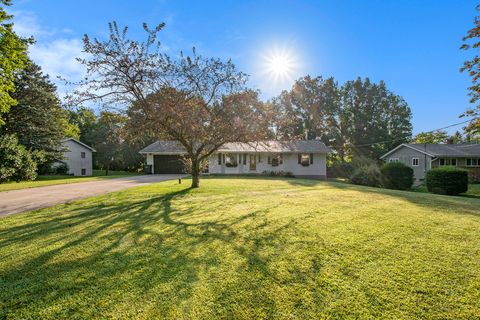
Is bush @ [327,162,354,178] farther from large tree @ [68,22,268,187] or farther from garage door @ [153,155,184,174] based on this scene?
large tree @ [68,22,268,187]

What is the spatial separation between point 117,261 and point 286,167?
71.5 ft

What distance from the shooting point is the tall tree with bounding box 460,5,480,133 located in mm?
11086

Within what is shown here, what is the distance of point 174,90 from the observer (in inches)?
368

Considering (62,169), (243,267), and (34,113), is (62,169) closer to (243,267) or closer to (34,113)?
(34,113)

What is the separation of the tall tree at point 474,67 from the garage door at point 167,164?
2344 centimetres

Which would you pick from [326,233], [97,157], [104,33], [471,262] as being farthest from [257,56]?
[97,157]

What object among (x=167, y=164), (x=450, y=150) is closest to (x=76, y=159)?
(x=167, y=164)

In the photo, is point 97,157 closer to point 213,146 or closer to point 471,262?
point 213,146

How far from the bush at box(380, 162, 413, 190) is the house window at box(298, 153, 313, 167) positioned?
7103mm

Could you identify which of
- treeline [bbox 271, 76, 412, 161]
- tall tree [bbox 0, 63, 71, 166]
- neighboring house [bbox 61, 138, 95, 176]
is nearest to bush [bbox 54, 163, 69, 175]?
neighboring house [bbox 61, 138, 95, 176]

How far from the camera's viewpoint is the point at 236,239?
13.8 feet

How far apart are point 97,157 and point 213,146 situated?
31.3 metres

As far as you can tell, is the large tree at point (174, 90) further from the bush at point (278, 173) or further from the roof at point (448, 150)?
the roof at point (448, 150)

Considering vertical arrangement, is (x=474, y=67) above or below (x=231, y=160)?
above
